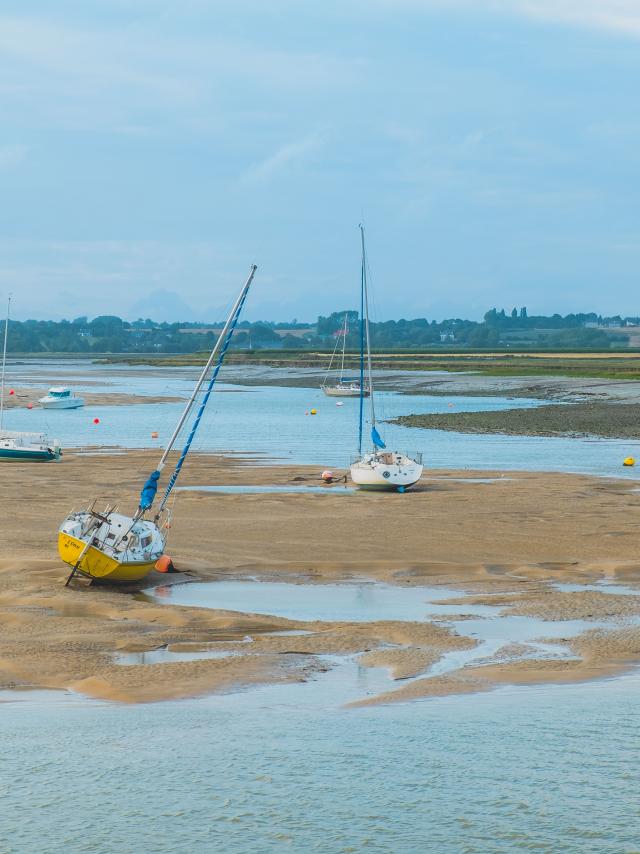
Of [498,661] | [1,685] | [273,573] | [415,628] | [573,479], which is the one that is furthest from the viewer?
[573,479]

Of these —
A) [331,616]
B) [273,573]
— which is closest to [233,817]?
[331,616]

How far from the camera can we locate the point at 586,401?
97.6 m

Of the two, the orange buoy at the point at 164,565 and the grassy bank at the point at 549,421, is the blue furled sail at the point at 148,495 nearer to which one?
the orange buoy at the point at 164,565

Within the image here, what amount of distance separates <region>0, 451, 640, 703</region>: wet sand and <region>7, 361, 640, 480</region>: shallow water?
284 inches

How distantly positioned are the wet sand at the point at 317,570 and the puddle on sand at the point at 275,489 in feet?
2.13

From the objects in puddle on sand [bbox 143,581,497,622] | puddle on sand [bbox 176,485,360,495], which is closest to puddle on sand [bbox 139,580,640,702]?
puddle on sand [bbox 143,581,497,622]

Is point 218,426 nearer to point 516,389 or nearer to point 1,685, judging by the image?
point 516,389

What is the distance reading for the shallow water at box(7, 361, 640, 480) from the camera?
5512 cm

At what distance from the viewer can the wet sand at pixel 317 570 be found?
19.5 meters

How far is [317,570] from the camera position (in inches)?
1104

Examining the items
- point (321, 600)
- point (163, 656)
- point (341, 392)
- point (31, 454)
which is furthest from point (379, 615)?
point (341, 392)

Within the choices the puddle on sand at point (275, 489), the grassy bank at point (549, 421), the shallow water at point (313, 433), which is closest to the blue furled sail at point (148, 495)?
the puddle on sand at point (275, 489)

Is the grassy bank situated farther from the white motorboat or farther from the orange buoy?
the orange buoy

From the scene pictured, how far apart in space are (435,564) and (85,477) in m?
22.0
